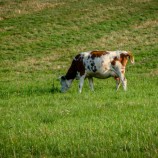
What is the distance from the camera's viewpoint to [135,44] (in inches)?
1513

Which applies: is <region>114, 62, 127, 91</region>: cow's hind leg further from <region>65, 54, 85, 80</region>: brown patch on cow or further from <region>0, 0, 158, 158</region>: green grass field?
<region>65, 54, 85, 80</region>: brown patch on cow

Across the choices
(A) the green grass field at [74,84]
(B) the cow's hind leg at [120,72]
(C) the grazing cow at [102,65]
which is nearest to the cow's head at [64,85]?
(C) the grazing cow at [102,65]

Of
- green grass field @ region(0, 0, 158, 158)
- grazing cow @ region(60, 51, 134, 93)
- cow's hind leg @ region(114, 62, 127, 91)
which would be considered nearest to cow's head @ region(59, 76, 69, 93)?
grazing cow @ region(60, 51, 134, 93)

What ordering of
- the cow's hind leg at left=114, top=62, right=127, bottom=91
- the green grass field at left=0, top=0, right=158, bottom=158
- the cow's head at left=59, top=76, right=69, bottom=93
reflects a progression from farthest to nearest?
1. the cow's head at left=59, top=76, right=69, bottom=93
2. the cow's hind leg at left=114, top=62, right=127, bottom=91
3. the green grass field at left=0, top=0, right=158, bottom=158

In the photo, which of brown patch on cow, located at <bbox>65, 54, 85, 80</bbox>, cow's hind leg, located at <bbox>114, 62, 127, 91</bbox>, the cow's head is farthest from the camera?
brown patch on cow, located at <bbox>65, 54, 85, 80</bbox>

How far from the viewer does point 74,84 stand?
23531mm

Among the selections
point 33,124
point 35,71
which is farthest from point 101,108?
point 35,71

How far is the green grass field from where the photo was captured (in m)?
8.34

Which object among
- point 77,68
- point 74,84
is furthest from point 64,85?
point 74,84

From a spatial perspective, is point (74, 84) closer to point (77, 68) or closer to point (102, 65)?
point (77, 68)

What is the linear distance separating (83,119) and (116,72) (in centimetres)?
936

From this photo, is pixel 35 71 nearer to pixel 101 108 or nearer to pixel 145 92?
pixel 145 92

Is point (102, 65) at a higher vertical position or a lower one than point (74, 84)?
higher

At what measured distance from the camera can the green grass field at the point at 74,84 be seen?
8344mm
